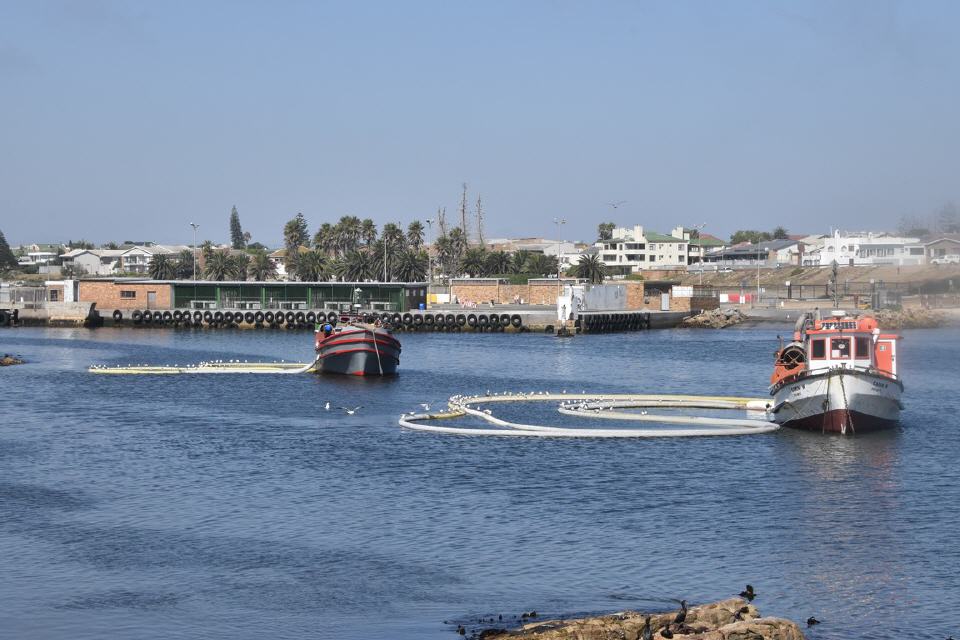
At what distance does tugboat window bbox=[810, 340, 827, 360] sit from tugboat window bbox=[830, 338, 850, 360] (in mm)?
336

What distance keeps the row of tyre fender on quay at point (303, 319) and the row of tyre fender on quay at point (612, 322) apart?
7.36 m

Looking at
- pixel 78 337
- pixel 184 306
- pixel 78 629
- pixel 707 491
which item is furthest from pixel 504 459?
pixel 184 306

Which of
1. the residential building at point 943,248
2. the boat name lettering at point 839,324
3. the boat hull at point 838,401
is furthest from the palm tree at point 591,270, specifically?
the boat hull at point 838,401

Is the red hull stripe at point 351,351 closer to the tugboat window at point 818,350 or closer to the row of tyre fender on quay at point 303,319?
the tugboat window at point 818,350

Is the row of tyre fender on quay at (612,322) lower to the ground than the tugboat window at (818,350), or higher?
lower

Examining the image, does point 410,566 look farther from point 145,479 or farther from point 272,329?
point 272,329

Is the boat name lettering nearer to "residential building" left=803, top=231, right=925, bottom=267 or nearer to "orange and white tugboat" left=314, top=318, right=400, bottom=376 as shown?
"orange and white tugboat" left=314, top=318, right=400, bottom=376

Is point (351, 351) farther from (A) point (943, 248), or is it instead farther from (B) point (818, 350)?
(A) point (943, 248)

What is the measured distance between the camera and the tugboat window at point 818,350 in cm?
5447

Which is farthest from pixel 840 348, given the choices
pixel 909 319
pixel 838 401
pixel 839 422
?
pixel 909 319

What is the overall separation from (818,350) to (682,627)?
32781 mm

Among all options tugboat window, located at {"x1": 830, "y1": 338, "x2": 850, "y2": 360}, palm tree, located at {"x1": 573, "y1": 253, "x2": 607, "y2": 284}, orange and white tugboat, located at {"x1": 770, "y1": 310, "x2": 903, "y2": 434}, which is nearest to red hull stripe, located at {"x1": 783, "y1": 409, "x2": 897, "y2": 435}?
orange and white tugboat, located at {"x1": 770, "y1": 310, "x2": 903, "y2": 434}

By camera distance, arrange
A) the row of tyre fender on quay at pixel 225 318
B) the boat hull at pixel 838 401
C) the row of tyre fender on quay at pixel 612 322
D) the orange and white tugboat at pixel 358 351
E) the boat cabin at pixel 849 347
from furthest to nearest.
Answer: the row of tyre fender on quay at pixel 225 318
the row of tyre fender on quay at pixel 612 322
the orange and white tugboat at pixel 358 351
the boat cabin at pixel 849 347
the boat hull at pixel 838 401

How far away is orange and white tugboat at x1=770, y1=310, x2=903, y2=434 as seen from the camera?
53688mm
